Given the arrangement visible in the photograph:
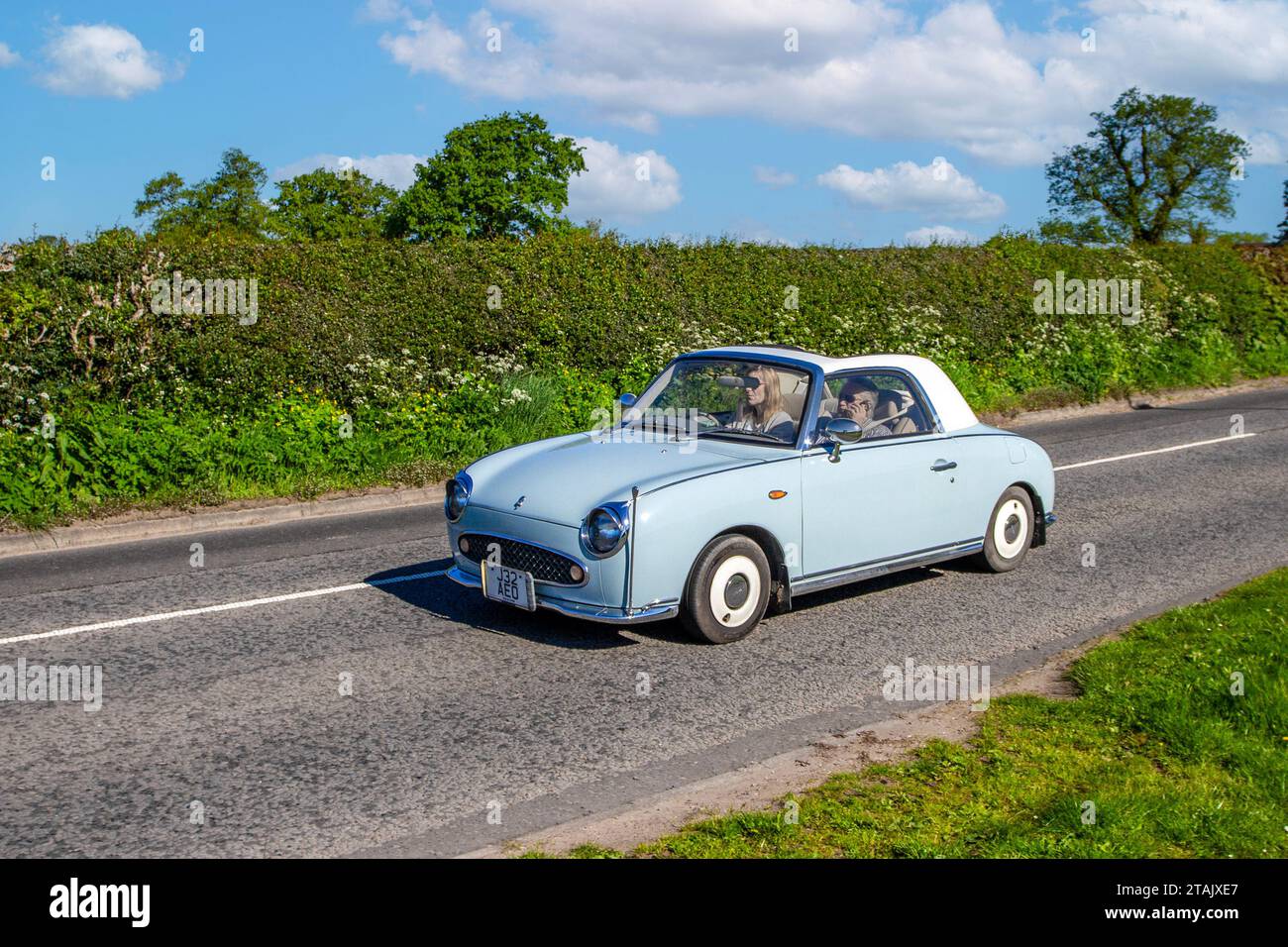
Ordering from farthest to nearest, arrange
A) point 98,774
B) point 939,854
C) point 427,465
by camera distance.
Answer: point 427,465, point 98,774, point 939,854

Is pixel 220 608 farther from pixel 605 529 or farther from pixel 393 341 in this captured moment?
pixel 393 341

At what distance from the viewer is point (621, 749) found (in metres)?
5.59

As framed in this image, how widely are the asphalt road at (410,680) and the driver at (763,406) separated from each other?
1.28m

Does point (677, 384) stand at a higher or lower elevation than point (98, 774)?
higher

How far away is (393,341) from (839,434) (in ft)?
26.9

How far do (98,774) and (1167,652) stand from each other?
5.53 metres

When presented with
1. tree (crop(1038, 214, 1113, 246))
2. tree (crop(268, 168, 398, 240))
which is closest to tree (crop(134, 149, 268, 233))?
tree (crop(268, 168, 398, 240))

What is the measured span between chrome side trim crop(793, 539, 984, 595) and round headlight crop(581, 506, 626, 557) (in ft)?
4.52

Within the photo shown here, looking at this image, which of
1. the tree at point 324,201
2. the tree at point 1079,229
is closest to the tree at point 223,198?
the tree at point 324,201

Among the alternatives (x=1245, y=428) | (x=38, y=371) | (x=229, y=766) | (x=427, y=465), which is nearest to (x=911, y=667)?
(x=229, y=766)

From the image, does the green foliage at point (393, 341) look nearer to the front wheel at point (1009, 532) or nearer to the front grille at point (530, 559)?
the front grille at point (530, 559)

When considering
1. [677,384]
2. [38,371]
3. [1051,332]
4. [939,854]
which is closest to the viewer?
[939,854]

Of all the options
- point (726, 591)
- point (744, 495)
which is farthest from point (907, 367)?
point (726, 591)

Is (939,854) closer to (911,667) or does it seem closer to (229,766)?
(911,667)
